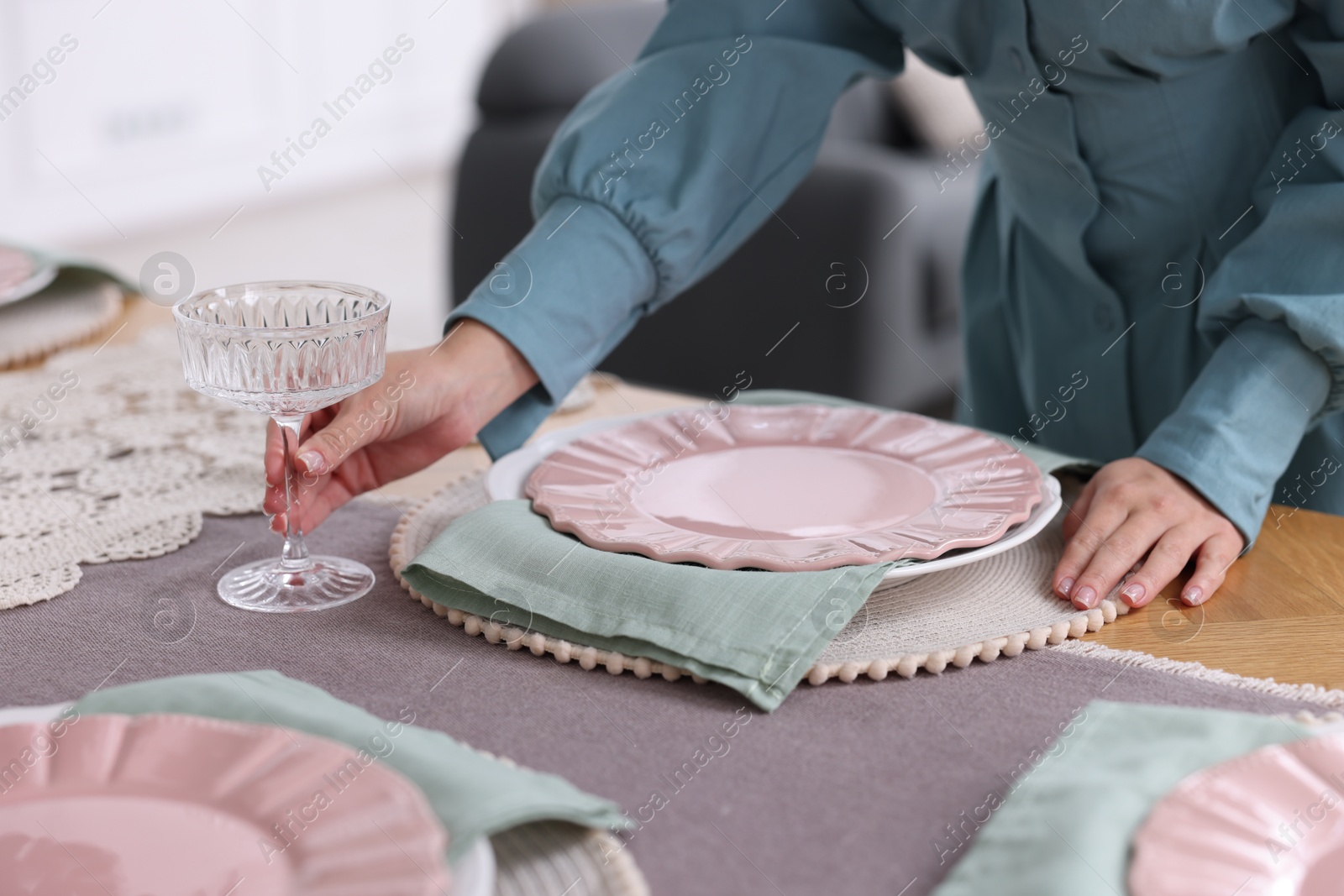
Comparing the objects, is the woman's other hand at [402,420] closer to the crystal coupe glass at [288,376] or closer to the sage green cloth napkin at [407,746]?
the crystal coupe glass at [288,376]

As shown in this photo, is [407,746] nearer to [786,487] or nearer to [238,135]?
[786,487]

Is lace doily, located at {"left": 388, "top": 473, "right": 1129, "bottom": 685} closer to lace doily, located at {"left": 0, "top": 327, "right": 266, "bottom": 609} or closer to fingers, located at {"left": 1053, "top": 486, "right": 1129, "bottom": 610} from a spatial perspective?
fingers, located at {"left": 1053, "top": 486, "right": 1129, "bottom": 610}

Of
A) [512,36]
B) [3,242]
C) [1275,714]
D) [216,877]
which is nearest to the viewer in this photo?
[216,877]

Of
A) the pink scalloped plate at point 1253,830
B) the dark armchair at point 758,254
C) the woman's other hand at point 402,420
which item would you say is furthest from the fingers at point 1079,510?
the dark armchair at point 758,254

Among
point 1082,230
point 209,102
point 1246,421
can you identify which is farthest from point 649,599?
point 209,102

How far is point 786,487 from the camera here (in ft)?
2.49

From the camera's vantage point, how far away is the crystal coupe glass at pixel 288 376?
0.67 m

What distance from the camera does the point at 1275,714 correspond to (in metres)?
0.57

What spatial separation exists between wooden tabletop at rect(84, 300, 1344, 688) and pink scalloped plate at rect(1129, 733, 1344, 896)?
14cm

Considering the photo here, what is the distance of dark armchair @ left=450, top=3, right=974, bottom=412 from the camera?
7.89 ft

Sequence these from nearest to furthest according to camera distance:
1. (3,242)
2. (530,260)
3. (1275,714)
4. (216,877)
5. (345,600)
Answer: (216,877)
(1275,714)
(345,600)
(530,260)
(3,242)

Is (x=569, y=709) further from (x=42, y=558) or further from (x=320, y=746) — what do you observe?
(x=42, y=558)

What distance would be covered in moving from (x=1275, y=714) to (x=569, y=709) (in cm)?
31

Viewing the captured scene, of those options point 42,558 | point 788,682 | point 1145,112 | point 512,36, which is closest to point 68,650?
point 42,558
